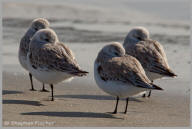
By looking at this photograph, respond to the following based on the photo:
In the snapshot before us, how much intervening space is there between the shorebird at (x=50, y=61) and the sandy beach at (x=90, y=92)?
2.00ft

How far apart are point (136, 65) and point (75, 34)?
11.2 meters

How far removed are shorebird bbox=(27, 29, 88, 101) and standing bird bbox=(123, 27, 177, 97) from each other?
188 centimetres

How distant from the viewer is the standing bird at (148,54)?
34.6ft

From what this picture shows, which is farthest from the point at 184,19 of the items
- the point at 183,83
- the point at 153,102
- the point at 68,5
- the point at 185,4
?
the point at 153,102

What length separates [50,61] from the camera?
9.66m

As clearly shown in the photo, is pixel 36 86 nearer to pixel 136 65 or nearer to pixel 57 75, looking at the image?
pixel 57 75

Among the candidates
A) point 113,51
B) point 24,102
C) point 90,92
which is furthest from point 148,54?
point 24,102

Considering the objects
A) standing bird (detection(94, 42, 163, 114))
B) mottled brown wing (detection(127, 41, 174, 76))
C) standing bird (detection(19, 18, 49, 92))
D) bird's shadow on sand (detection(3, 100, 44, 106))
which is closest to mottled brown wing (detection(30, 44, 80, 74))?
standing bird (detection(94, 42, 163, 114))

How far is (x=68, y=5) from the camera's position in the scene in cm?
2928

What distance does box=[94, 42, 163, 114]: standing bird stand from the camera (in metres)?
8.66

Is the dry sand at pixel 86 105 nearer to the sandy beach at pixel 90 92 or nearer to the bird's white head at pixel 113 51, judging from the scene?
the sandy beach at pixel 90 92

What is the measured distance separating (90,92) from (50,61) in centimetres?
184

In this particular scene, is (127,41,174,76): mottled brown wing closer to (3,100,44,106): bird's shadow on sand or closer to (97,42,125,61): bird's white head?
(97,42,125,61): bird's white head

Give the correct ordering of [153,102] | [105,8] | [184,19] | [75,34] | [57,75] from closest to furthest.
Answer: [57,75]
[153,102]
[75,34]
[184,19]
[105,8]
